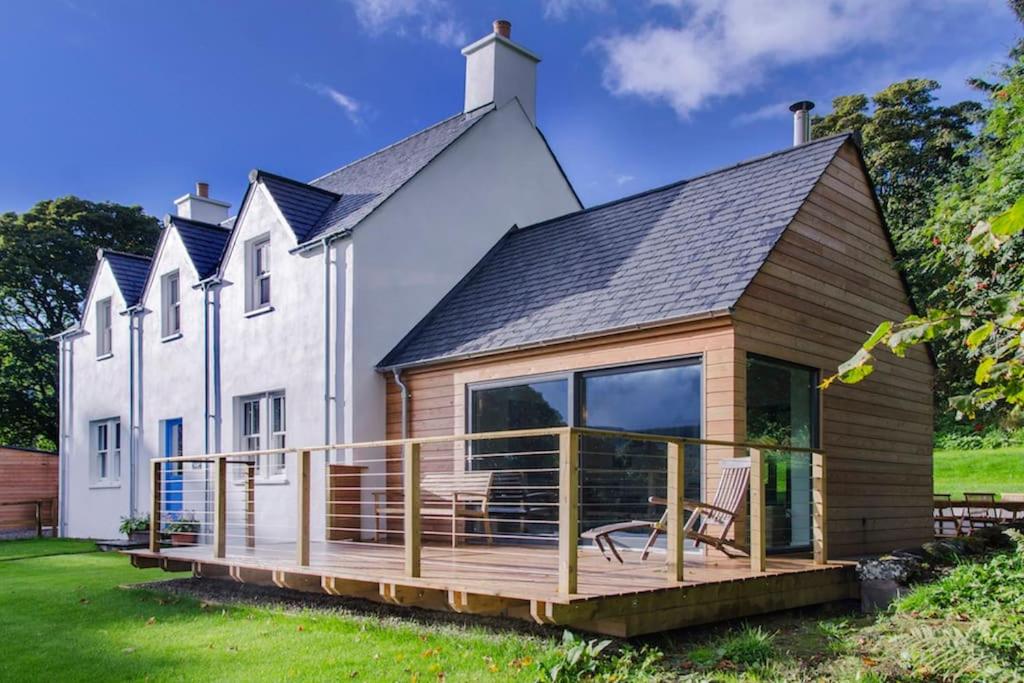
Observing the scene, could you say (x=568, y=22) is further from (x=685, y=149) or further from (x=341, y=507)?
(x=341, y=507)

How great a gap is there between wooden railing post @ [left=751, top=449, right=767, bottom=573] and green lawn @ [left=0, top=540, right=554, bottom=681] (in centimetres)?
224

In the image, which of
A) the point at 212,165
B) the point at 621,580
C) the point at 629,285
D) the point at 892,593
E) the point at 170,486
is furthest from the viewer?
the point at 212,165

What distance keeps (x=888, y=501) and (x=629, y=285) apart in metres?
4.21

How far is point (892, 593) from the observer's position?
8.00 meters

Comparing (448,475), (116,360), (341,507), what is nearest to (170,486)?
(116,360)

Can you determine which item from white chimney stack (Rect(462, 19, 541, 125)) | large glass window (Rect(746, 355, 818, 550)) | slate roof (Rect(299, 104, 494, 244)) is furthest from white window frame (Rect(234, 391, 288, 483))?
large glass window (Rect(746, 355, 818, 550))

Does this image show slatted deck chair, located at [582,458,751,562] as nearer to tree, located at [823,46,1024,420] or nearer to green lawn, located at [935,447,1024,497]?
tree, located at [823,46,1024,420]

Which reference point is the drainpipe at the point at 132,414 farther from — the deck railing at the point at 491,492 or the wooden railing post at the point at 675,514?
the wooden railing post at the point at 675,514

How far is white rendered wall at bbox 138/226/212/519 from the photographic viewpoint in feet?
50.5

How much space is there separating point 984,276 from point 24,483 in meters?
20.9

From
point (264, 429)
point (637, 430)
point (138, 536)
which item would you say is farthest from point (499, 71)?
point (138, 536)

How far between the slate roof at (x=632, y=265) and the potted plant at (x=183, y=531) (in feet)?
12.9

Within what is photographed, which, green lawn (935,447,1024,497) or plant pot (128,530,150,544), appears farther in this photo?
green lawn (935,447,1024,497)

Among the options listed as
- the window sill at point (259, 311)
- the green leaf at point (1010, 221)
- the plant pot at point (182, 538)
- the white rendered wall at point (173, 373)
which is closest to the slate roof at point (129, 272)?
the white rendered wall at point (173, 373)
